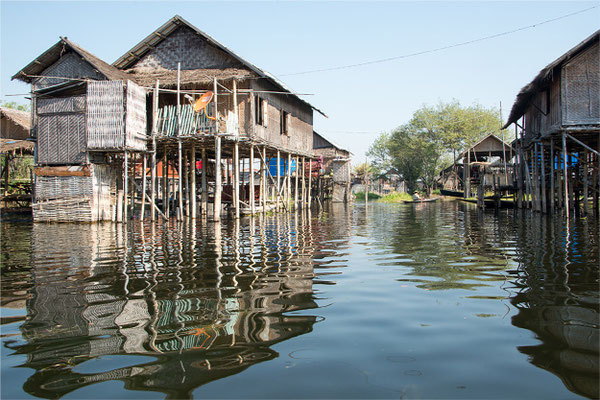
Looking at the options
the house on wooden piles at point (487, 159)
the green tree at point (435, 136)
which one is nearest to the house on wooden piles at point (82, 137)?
the house on wooden piles at point (487, 159)

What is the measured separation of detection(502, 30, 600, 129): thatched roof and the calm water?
10139 millimetres

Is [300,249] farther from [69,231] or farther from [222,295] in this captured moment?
[69,231]

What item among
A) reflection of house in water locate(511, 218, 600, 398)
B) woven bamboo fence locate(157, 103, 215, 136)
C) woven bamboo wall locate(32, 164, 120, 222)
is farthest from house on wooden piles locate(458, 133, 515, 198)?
reflection of house in water locate(511, 218, 600, 398)

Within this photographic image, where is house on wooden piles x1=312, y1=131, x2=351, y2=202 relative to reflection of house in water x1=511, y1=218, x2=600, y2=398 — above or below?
above

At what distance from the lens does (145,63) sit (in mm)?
18719

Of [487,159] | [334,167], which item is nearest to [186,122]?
[334,167]

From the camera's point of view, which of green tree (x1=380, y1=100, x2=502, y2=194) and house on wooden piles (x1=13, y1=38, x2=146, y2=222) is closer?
house on wooden piles (x1=13, y1=38, x2=146, y2=222)

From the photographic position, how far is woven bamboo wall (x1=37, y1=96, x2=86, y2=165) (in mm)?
15266

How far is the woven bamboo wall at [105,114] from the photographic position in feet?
49.3

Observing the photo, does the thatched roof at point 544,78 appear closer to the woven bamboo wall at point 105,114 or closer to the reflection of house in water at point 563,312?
the reflection of house in water at point 563,312

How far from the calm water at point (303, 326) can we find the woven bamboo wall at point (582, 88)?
10.1m

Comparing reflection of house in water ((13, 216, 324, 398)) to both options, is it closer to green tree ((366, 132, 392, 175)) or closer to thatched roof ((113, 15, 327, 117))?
thatched roof ((113, 15, 327, 117))

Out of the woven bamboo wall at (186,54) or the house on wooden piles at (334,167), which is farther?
the house on wooden piles at (334,167)

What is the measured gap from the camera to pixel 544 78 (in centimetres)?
1588
